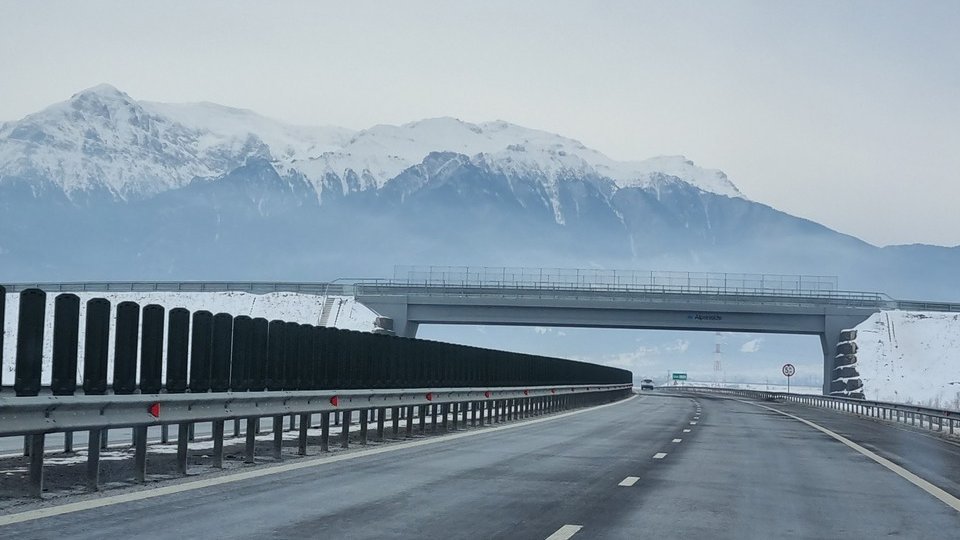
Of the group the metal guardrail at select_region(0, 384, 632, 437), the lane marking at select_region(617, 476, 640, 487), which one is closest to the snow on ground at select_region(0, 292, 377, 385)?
the metal guardrail at select_region(0, 384, 632, 437)

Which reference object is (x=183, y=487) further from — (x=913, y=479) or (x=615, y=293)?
(x=615, y=293)

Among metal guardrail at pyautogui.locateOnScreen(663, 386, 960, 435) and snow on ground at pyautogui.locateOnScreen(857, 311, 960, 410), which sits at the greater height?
snow on ground at pyautogui.locateOnScreen(857, 311, 960, 410)

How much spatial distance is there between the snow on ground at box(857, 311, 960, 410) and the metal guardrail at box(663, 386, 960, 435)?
6139 mm

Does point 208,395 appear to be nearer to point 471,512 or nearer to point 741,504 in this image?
point 471,512

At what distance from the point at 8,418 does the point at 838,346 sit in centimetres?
9017

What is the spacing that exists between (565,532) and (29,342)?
4812 mm

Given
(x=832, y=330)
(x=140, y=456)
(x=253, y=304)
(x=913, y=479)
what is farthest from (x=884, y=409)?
(x=253, y=304)

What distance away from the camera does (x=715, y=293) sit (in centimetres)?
9931

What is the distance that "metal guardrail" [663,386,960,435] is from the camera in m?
38.3

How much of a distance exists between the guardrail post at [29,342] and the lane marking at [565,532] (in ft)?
14.7

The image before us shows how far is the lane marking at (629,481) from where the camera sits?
14.7 metres

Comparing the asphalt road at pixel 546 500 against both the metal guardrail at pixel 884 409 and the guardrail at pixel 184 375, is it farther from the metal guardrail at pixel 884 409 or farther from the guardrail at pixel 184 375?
the metal guardrail at pixel 884 409

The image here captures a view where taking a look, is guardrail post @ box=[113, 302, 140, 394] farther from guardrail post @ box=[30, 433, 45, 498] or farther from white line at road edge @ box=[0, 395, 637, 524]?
guardrail post @ box=[30, 433, 45, 498]

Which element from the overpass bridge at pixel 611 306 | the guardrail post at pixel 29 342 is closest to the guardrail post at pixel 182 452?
the guardrail post at pixel 29 342
